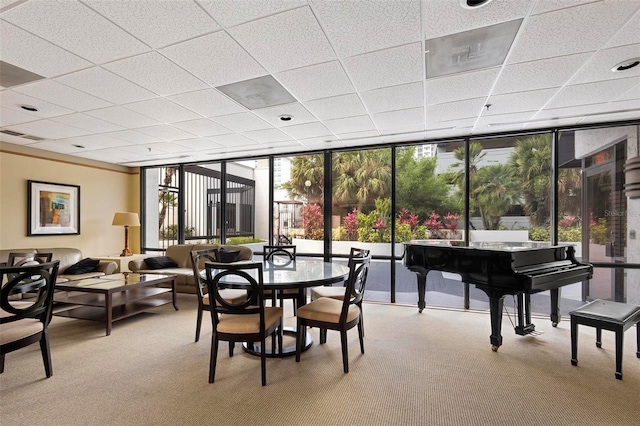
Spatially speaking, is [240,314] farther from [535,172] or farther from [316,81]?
[535,172]

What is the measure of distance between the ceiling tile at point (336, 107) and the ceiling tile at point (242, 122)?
0.75 m

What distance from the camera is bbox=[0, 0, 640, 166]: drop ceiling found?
1919 mm

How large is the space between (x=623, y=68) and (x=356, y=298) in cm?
290

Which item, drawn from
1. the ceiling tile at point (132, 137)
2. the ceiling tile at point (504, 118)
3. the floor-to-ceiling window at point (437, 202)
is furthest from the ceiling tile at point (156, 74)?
the ceiling tile at point (504, 118)

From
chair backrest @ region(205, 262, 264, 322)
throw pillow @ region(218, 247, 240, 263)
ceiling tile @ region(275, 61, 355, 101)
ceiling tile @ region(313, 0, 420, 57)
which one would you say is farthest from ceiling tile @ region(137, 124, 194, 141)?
ceiling tile @ region(313, 0, 420, 57)

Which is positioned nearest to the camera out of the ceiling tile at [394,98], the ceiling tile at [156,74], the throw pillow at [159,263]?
the ceiling tile at [156,74]

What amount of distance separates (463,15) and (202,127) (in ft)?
10.7

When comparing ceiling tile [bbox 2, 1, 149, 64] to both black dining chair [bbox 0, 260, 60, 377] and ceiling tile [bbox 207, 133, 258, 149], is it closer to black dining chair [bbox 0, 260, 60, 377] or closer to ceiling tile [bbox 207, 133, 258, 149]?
black dining chair [bbox 0, 260, 60, 377]

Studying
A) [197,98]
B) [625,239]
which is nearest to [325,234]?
[197,98]

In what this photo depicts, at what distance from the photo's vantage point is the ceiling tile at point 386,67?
2.35m

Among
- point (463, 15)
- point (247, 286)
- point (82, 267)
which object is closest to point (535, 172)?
point (463, 15)

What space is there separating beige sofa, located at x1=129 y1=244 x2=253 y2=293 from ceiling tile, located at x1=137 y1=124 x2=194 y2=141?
1789 mm

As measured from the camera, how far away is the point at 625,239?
13.4 ft

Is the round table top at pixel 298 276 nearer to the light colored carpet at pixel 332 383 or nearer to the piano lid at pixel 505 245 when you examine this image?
the light colored carpet at pixel 332 383
